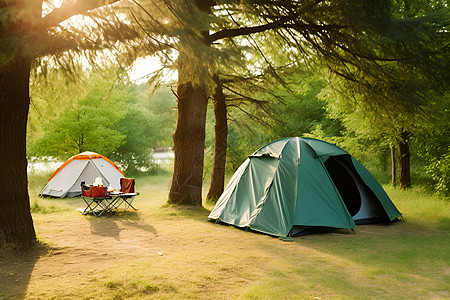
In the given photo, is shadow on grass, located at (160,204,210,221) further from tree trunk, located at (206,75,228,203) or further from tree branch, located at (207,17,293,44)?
tree branch, located at (207,17,293,44)

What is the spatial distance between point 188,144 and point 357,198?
14.2 ft

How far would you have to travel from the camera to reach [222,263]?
512cm

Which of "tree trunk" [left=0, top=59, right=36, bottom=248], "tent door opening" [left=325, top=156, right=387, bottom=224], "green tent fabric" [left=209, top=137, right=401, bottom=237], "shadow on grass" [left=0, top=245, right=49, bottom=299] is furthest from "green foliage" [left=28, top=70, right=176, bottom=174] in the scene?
"tent door opening" [left=325, top=156, right=387, bottom=224]

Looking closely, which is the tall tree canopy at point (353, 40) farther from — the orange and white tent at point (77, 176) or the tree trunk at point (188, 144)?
the orange and white tent at point (77, 176)

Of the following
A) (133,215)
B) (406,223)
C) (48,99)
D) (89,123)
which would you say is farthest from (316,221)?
(89,123)

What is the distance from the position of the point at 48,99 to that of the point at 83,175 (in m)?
6.24

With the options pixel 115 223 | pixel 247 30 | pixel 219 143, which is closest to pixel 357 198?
pixel 219 143

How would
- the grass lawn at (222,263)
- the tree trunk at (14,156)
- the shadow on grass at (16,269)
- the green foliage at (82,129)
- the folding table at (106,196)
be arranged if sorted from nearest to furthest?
the shadow on grass at (16,269) < the grass lawn at (222,263) < the tree trunk at (14,156) < the folding table at (106,196) < the green foliage at (82,129)

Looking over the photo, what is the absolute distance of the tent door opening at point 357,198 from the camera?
8.22 metres

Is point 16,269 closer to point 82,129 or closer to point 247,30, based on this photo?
point 247,30

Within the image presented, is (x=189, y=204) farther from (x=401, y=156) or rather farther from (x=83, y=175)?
(x=401, y=156)

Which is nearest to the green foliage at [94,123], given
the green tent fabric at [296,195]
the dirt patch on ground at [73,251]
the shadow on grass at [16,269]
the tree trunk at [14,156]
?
the tree trunk at [14,156]

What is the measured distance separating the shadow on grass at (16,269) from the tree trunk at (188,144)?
453 cm

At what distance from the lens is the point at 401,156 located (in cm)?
1255
